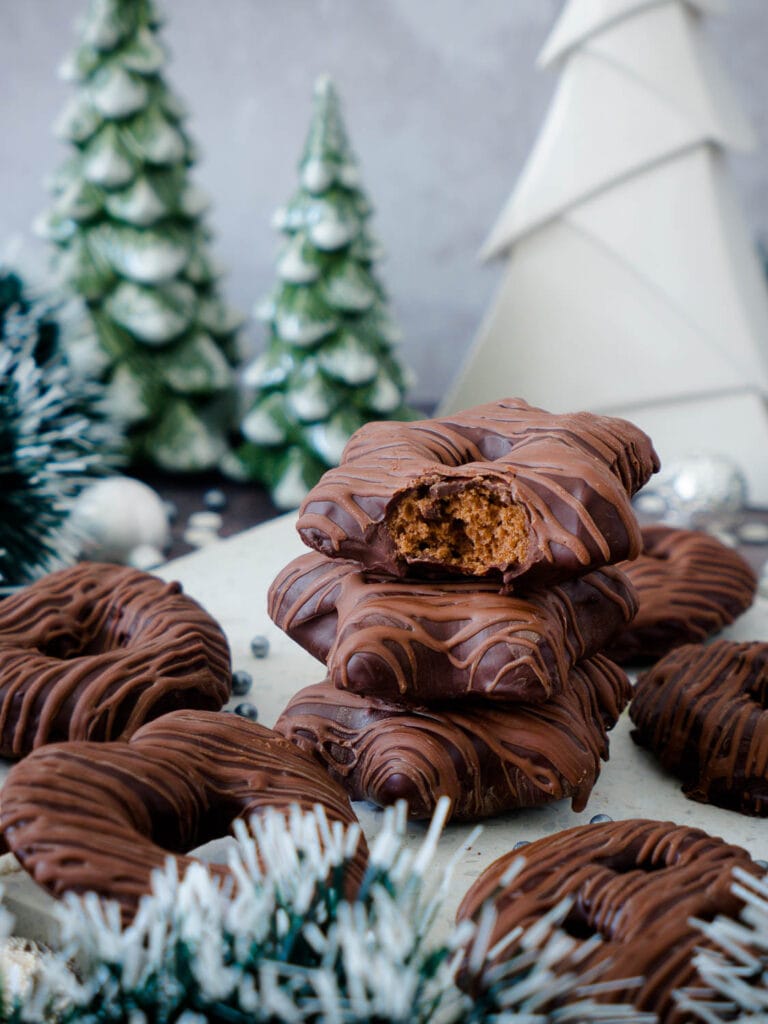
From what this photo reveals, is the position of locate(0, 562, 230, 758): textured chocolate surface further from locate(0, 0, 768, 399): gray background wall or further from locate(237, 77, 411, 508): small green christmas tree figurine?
locate(0, 0, 768, 399): gray background wall

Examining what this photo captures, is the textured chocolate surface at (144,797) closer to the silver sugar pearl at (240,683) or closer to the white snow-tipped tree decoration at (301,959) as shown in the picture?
the white snow-tipped tree decoration at (301,959)

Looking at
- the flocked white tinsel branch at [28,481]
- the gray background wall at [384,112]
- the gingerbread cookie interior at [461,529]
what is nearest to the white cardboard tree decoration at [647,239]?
the gray background wall at [384,112]

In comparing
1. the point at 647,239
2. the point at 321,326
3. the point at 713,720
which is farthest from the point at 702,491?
the point at 713,720

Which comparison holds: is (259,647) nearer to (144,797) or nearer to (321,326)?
(144,797)

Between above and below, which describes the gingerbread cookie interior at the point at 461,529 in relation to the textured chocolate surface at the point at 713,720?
above

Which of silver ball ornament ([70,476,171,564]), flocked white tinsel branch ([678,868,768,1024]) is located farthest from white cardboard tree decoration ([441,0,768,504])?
flocked white tinsel branch ([678,868,768,1024])

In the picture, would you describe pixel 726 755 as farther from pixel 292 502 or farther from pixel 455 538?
pixel 292 502
